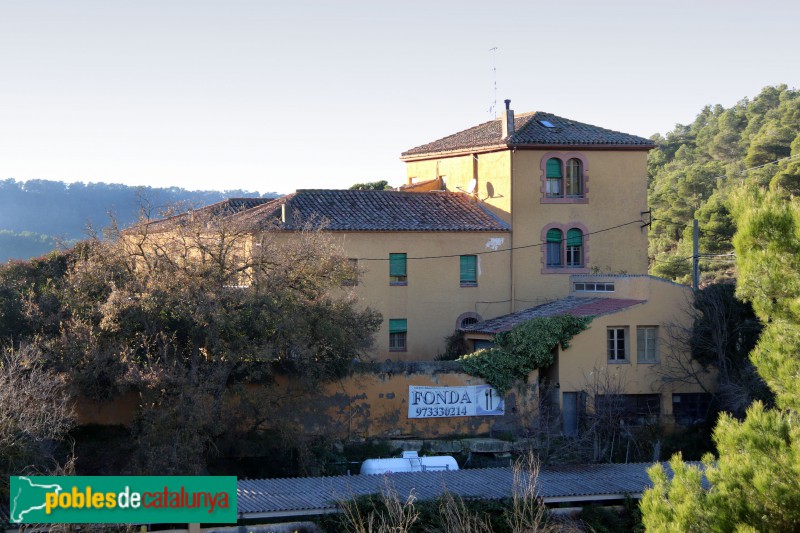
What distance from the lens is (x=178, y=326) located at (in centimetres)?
2388

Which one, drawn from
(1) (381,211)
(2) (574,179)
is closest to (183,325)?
(1) (381,211)

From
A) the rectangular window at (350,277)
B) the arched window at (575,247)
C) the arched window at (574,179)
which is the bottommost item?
the rectangular window at (350,277)

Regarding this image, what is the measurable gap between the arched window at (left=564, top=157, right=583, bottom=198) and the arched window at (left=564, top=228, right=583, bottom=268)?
1331 mm

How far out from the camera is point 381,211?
3384 cm

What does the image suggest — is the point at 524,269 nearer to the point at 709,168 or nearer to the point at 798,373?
the point at 798,373

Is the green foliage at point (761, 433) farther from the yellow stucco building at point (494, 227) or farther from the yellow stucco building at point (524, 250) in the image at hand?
the yellow stucco building at point (494, 227)

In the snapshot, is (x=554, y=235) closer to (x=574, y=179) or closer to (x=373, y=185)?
(x=574, y=179)

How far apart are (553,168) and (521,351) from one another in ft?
31.0

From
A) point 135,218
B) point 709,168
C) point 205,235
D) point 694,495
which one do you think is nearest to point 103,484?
point 694,495

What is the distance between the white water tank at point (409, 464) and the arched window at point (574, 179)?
1347 cm

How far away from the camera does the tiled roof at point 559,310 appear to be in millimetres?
29594

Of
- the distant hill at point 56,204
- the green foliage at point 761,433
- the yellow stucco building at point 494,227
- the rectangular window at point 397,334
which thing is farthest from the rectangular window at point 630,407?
the distant hill at point 56,204

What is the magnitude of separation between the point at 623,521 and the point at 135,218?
14.6 m

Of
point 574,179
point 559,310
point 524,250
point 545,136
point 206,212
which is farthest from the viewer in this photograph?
point 574,179
